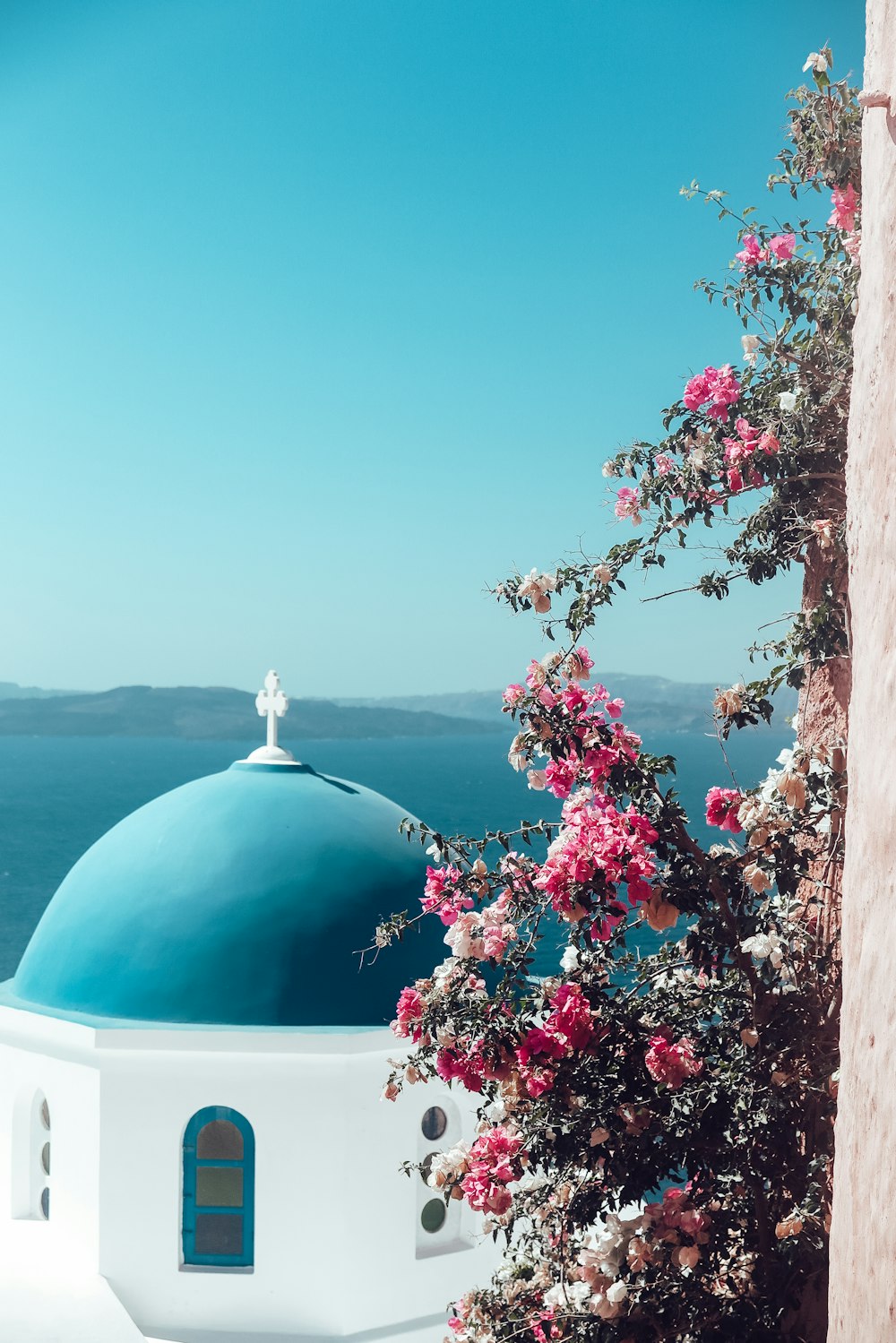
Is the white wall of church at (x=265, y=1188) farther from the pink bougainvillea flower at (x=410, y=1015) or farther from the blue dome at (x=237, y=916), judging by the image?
the pink bougainvillea flower at (x=410, y=1015)

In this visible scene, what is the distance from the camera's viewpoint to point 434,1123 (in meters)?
7.43

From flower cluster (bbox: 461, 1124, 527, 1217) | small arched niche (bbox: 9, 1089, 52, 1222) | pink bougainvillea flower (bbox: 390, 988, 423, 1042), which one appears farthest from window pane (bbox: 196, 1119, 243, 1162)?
pink bougainvillea flower (bbox: 390, 988, 423, 1042)

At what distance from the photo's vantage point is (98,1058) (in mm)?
6980

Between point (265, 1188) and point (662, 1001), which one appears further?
point (265, 1188)

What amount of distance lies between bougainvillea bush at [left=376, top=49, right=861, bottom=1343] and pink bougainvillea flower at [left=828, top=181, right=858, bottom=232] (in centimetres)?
1

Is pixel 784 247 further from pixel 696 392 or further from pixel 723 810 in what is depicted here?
pixel 723 810

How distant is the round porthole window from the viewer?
736cm

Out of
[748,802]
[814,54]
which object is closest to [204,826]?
[748,802]

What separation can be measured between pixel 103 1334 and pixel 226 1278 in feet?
2.39

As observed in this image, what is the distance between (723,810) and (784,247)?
7.93 feet

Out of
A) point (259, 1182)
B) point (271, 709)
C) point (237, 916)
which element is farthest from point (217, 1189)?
point (271, 709)

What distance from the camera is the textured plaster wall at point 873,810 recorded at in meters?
2.89

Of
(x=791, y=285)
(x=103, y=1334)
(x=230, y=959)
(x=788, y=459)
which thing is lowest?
(x=103, y=1334)

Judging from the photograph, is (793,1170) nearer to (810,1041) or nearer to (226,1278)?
(810,1041)
